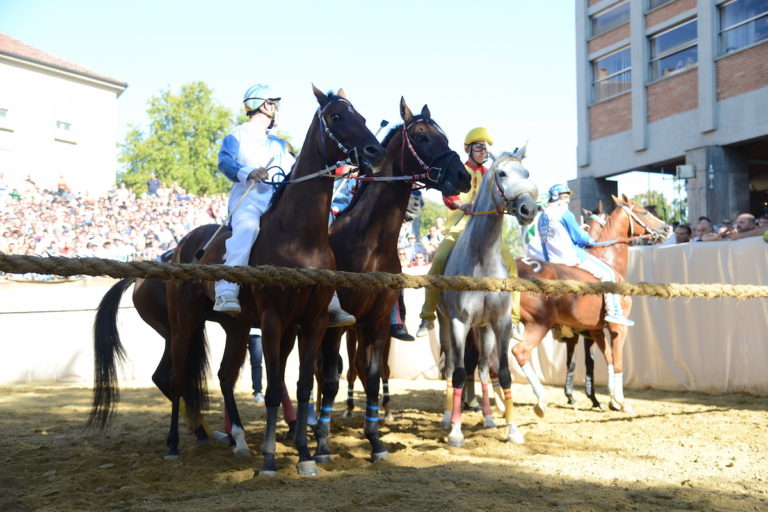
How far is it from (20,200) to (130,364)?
612 inches

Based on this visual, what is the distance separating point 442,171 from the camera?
20.3ft

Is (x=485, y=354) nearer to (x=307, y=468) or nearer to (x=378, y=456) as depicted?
(x=378, y=456)

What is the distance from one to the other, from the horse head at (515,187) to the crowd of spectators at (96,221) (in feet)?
34.7

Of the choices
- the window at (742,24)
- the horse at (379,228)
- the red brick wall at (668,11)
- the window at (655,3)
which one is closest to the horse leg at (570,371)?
the horse at (379,228)

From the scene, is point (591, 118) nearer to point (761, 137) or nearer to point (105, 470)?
point (761, 137)

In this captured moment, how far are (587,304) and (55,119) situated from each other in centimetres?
4285

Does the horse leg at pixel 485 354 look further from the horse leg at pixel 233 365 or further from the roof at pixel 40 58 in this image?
the roof at pixel 40 58

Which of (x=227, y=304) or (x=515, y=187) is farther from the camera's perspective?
(x=515, y=187)

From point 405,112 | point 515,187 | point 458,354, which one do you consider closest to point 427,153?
point 405,112

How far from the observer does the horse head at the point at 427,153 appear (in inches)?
243

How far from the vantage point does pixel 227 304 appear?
5.36 meters

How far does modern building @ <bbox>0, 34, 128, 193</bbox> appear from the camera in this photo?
138 ft

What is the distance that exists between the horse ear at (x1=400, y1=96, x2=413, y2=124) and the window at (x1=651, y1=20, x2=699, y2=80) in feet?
59.8

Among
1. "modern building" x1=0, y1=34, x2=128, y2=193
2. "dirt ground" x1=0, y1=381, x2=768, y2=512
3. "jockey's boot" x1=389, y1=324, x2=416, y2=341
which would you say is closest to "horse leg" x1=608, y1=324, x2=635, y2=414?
"dirt ground" x1=0, y1=381, x2=768, y2=512
